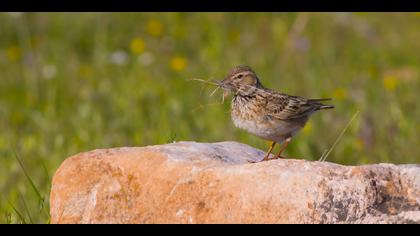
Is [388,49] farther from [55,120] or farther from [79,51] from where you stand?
[55,120]

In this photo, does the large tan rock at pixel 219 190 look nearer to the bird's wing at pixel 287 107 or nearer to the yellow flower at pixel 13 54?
the bird's wing at pixel 287 107

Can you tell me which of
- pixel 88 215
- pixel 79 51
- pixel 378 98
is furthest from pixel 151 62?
pixel 88 215

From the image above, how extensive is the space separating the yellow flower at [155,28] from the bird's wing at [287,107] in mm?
7091

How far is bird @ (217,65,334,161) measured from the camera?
6.77m

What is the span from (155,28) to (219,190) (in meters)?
9.65

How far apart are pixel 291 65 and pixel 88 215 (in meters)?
9.11

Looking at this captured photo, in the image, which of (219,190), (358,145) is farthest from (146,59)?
(219,190)

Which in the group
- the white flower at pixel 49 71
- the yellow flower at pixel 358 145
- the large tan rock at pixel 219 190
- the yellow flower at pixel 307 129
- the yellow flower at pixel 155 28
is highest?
the large tan rock at pixel 219 190

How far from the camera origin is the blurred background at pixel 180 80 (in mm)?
9539

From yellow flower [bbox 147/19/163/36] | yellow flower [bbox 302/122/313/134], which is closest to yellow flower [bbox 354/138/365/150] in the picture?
yellow flower [bbox 302/122/313/134]

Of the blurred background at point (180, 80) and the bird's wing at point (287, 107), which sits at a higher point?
the bird's wing at point (287, 107)

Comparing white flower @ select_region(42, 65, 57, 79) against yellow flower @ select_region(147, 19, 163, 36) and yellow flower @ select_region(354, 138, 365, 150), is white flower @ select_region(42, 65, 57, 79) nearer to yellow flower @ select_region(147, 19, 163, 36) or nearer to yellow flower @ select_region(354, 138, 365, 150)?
yellow flower @ select_region(147, 19, 163, 36)

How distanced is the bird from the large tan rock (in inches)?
61.2

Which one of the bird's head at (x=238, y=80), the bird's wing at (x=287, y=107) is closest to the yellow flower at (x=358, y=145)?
the bird's wing at (x=287, y=107)
